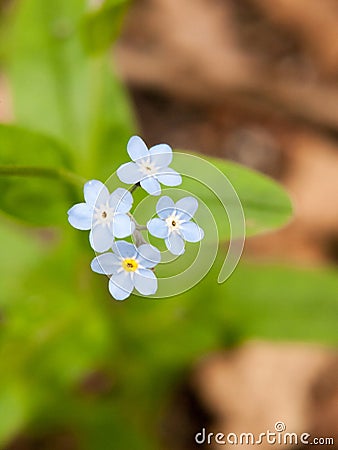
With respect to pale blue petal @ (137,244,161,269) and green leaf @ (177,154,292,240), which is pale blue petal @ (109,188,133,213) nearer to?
pale blue petal @ (137,244,161,269)

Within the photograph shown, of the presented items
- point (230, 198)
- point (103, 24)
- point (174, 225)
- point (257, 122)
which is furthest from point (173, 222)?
point (257, 122)

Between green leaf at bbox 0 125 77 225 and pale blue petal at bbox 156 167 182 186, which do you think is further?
green leaf at bbox 0 125 77 225

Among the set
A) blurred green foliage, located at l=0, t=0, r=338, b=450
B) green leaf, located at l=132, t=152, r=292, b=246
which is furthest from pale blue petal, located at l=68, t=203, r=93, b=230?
blurred green foliage, located at l=0, t=0, r=338, b=450

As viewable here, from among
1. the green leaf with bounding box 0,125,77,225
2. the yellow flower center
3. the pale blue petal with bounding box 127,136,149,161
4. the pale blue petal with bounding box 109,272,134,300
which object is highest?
the green leaf with bounding box 0,125,77,225

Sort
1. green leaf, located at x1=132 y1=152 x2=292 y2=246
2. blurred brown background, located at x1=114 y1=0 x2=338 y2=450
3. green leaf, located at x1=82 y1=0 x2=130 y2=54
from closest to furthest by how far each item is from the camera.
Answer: green leaf, located at x1=132 y1=152 x2=292 y2=246 → green leaf, located at x1=82 y1=0 x2=130 y2=54 → blurred brown background, located at x1=114 y1=0 x2=338 y2=450

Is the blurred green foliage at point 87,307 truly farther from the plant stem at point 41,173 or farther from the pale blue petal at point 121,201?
the pale blue petal at point 121,201

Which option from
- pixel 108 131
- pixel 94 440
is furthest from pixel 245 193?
pixel 94 440
